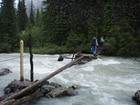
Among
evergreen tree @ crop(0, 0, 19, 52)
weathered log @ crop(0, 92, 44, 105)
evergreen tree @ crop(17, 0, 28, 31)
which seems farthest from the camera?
evergreen tree @ crop(17, 0, 28, 31)

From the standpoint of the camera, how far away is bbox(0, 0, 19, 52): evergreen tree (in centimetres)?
3853

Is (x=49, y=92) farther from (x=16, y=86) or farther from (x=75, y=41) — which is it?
(x=75, y=41)

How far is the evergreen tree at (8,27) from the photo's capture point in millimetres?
38531

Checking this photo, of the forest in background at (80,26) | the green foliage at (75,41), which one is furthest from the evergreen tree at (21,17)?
the green foliage at (75,41)

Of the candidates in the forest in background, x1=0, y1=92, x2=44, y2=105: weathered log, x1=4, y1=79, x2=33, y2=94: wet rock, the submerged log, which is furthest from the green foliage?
x1=0, y1=92, x2=44, y2=105: weathered log

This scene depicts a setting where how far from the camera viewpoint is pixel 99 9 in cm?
417

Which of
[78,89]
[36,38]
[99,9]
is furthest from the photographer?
[36,38]

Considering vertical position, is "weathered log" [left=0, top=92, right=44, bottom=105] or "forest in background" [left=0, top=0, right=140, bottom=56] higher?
"forest in background" [left=0, top=0, right=140, bottom=56]

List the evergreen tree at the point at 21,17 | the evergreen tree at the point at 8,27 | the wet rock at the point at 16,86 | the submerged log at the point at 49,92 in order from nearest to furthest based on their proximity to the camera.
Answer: the submerged log at the point at 49,92 → the wet rock at the point at 16,86 → the evergreen tree at the point at 8,27 → the evergreen tree at the point at 21,17

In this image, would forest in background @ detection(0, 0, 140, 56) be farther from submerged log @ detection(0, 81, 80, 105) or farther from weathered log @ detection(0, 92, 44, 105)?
weathered log @ detection(0, 92, 44, 105)

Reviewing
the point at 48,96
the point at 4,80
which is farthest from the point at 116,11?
the point at 4,80

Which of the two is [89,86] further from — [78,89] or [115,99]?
[115,99]

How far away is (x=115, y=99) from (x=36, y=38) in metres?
36.1

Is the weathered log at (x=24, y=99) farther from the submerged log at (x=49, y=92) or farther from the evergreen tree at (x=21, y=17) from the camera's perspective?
the evergreen tree at (x=21, y=17)
